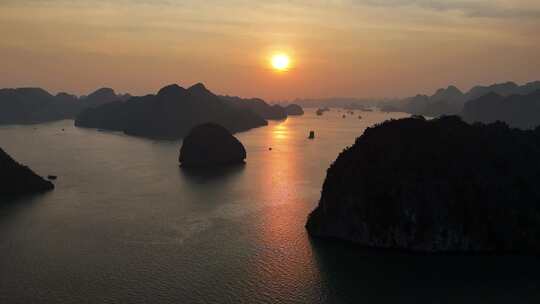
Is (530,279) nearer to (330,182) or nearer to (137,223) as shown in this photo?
(330,182)

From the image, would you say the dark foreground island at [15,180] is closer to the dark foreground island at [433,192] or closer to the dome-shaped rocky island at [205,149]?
the dome-shaped rocky island at [205,149]

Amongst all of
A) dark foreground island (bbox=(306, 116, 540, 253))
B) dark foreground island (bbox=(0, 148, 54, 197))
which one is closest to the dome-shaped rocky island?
dark foreground island (bbox=(0, 148, 54, 197))

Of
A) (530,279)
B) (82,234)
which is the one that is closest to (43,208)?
(82,234)

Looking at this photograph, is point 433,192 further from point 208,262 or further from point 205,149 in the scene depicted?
point 205,149

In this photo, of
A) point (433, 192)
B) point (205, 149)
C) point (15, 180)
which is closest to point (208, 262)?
point (433, 192)

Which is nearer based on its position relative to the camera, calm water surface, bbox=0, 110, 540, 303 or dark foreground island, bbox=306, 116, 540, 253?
calm water surface, bbox=0, 110, 540, 303

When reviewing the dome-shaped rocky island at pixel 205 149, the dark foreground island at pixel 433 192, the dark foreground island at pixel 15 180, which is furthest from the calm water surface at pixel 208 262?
the dome-shaped rocky island at pixel 205 149

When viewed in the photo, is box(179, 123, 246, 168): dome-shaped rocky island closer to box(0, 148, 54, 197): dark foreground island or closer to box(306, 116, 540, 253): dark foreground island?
box(0, 148, 54, 197): dark foreground island
